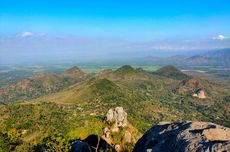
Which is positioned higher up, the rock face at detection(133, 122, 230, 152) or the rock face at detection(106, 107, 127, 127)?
the rock face at detection(133, 122, 230, 152)

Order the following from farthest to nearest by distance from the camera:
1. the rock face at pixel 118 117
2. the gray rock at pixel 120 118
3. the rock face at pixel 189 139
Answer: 1. the rock face at pixel 118 117
2. the gray rock at pixel 120 118
3. the rock face at pixel 189 139

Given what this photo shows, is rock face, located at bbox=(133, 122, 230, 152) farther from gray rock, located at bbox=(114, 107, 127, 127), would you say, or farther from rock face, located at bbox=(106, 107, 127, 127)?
rock face, located at bbox=(106, 107, 127, 127)

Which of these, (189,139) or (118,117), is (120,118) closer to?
(118,117)

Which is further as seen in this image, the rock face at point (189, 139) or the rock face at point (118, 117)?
the rock face at point (118, 117)

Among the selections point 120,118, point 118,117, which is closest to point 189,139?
Answer: point 120,118

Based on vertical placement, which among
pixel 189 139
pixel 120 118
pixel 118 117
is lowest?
pixel 120 118

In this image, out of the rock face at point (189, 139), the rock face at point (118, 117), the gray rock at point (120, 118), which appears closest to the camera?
the rock face at point (189, 139)

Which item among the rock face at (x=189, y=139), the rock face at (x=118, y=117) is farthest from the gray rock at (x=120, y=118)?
the rock face at (x=189, y=139)

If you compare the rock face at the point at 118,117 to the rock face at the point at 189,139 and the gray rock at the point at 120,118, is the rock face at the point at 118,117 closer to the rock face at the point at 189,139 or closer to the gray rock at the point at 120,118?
the gray rock at the point at 120,118

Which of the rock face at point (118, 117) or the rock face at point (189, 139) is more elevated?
the rock face at point (189, 139)

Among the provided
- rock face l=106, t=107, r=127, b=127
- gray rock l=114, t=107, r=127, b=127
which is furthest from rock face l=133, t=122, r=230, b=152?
rock face l=106, t=107, r=127, b=127
